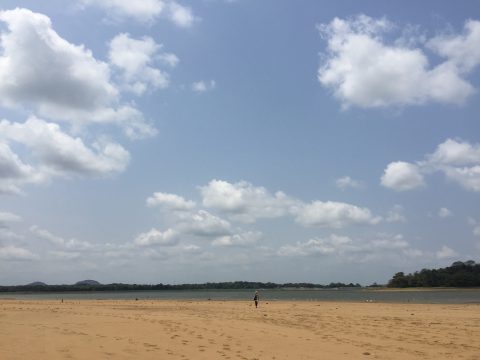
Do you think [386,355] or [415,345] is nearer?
[386,355]

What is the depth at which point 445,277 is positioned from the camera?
528 ft

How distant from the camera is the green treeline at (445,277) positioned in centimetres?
15538

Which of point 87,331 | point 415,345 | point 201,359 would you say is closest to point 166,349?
point 201,359

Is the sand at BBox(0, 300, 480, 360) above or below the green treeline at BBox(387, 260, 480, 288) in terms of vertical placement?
below

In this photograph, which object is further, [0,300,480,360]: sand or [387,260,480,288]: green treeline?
Answer: [387,260,480,288]: green treeline

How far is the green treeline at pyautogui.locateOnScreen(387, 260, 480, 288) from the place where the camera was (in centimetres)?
15538

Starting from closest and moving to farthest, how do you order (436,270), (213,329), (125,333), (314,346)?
(314,346), (125,333), (213,329), (436,270)

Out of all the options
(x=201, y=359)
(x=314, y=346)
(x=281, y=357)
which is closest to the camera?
(x=201, y=359)

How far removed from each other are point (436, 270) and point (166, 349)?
174152 millimetres

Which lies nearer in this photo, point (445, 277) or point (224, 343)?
point (224, 343)

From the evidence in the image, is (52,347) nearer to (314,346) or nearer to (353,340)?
(314,346)

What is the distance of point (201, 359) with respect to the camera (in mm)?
12945

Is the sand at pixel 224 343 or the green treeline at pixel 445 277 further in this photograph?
the green treeline at pixel 445 277

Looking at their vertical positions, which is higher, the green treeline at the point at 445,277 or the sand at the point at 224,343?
the green treeline at the point at 445,277
